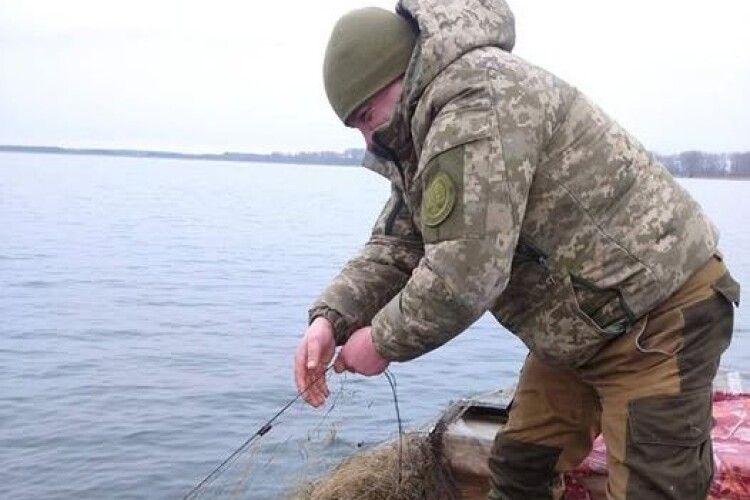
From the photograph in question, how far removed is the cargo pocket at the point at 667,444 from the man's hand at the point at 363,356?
834mm

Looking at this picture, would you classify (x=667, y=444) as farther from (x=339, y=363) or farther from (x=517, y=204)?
(x=339, y=363)

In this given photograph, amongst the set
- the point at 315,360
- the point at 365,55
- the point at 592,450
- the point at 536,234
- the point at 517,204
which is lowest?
the point at 592,450

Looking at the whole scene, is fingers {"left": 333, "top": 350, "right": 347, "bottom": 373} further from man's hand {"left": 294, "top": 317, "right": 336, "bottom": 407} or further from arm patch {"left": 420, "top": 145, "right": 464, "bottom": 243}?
arm patch {"left": 420, "top": 145, "right": 464, "bottom": 243}

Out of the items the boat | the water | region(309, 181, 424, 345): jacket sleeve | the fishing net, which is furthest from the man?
the water

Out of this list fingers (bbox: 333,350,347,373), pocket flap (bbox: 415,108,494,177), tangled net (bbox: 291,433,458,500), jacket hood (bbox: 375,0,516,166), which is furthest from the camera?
tangled net (bbox: 291,433,458,500)

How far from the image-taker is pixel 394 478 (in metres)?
5.27

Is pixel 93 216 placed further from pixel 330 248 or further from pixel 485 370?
pixel 485 370

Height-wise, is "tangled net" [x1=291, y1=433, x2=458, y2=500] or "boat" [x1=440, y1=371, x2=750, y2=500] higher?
"boat" [x1=440, y1=371, x2=750, y2=500]

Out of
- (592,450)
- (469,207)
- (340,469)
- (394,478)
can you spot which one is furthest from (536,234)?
(340,469)

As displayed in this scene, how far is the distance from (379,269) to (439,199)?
3.02 ft

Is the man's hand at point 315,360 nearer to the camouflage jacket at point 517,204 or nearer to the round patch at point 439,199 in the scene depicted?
the camouflage jacket at point 517,204

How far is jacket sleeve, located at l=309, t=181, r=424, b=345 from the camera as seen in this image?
3.57m

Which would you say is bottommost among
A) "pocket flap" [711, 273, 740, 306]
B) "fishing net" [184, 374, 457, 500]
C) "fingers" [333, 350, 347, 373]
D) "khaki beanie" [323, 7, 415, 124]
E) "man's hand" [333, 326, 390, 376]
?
"fishing net" [184, 374, 457, 500]

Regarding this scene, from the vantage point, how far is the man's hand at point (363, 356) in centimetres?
306
